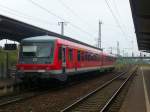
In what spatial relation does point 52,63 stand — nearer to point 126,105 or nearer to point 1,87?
point 1,87

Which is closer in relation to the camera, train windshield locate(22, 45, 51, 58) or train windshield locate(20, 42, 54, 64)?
train windshield locate(20, 42, 54, 64)

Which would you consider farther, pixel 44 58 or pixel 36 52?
pixel 36 52

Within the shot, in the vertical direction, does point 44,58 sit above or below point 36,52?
below

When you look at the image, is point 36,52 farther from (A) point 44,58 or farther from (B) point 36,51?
(A) point 44,58

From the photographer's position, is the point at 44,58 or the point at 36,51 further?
the point at 36,51

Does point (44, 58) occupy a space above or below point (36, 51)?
below

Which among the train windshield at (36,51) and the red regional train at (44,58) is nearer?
the red regional train at (44,58)

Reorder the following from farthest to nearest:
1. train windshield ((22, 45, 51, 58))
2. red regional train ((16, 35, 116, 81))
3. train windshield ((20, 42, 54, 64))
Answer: train windshield ((22, 45, 51, 58)) → train windshield ((20, 42, 54, 64)) → red regional train ((16, 35, 116, 81))

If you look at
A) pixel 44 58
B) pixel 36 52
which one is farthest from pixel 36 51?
pixel 44 58

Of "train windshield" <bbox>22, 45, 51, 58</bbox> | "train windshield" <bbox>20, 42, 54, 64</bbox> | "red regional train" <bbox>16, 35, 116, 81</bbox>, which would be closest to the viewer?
"red regional train" <bbox>16, 35, 116, 81</bbox>

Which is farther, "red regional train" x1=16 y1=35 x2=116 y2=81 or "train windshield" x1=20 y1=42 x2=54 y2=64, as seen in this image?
"train windshield" x1=20 y1=42 x2=54 y2=64

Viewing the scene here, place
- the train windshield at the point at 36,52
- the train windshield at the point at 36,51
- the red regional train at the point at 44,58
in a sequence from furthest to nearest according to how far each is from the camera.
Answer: the train windshield at the point at 36,51
the train windshield at the point at 36,52
the red regional train at the point at 44,58

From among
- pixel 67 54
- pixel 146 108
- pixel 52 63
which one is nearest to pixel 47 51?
pixel 52 63

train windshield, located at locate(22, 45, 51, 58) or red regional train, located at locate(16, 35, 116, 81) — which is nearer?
red regional train, located at locate(16, 35, 116, 81)
